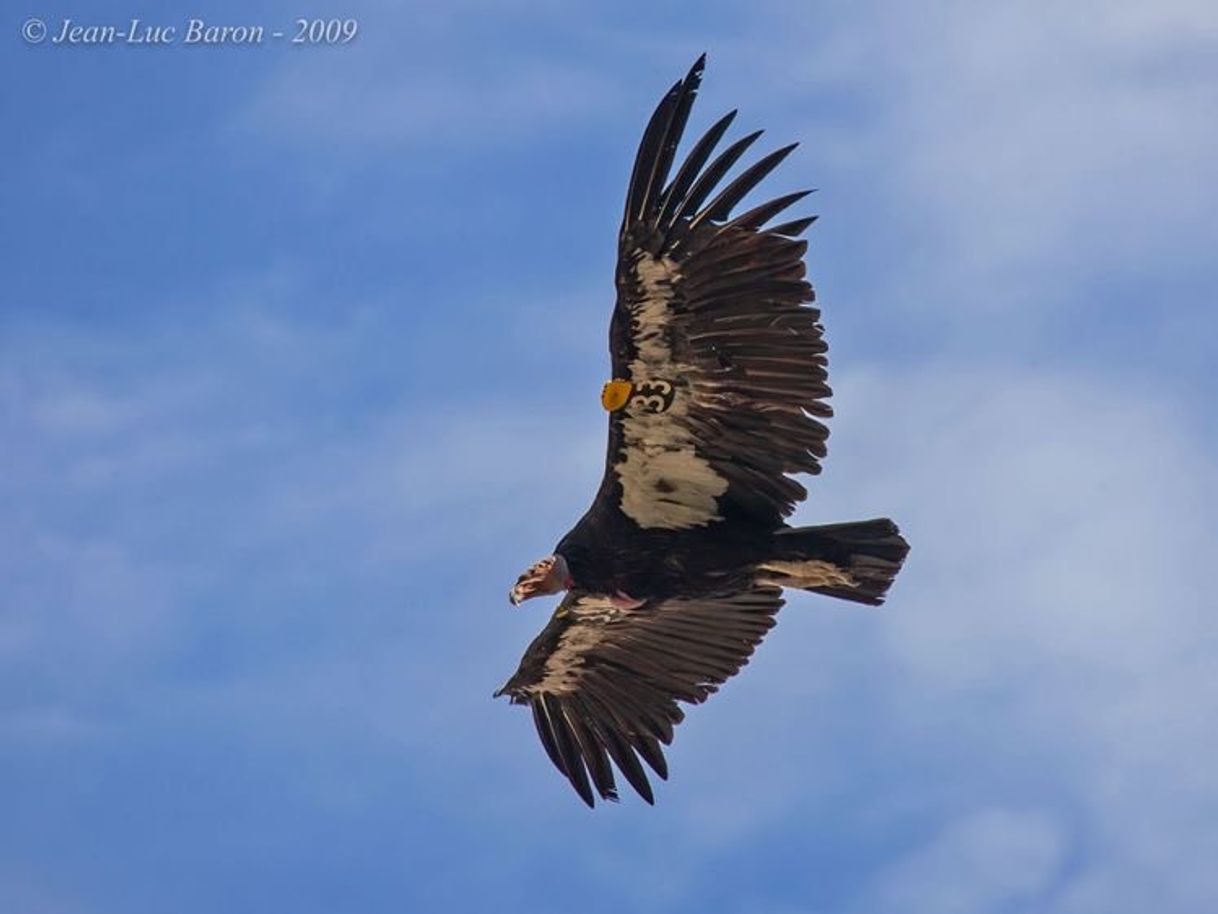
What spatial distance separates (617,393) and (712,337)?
3.12 feet

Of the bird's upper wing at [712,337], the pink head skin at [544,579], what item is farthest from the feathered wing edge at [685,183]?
the pink head skin at [544,579]

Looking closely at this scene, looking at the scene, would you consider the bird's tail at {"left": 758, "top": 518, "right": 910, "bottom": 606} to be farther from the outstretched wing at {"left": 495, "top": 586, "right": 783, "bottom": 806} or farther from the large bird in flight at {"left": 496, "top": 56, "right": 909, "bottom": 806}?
the outstretched wing at {"left": 495, "top": 586, "right": 783, "bottom": 806}

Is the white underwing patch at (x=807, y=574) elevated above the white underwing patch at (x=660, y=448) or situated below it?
below

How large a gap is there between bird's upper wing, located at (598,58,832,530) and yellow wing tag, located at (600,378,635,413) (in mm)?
47

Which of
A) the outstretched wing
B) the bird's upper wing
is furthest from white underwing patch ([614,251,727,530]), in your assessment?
the outstretched wing

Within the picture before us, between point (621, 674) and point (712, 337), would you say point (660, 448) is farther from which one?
point (621, 674)

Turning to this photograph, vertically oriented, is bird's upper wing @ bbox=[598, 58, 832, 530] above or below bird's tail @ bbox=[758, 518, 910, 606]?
above

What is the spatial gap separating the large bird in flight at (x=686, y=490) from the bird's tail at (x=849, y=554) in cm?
2

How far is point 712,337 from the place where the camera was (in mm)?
19031

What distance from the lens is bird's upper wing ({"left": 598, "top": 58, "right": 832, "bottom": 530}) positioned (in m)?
18.6

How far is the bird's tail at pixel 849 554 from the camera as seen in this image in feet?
65.0

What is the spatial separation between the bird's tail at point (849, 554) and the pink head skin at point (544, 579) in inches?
65.8

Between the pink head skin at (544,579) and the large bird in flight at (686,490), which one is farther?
the pink head skin at (544,579)

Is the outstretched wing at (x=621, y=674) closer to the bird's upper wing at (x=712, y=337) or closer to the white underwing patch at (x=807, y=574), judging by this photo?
the white underwing patch at (x=807, y=574)
